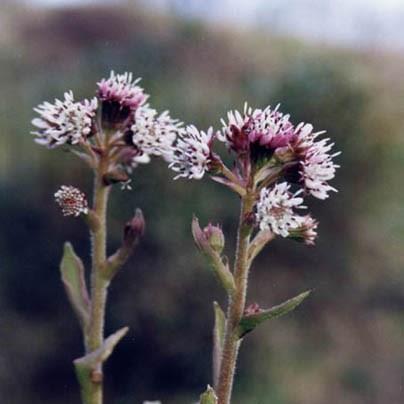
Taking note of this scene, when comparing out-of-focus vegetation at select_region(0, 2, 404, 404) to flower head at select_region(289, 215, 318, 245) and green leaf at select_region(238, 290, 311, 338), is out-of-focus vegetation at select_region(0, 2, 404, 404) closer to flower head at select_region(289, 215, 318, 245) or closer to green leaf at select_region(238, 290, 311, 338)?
flower head at select_region(289, 215, 318, 245)

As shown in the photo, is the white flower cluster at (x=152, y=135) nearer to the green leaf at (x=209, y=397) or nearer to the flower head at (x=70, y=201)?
the flower head at (x=70, y=201)

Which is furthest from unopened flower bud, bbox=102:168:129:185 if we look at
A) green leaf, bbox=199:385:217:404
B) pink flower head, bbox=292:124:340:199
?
green leaf, bbox=199:385:217:404

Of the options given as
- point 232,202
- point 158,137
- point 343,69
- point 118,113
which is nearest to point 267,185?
point 158,137

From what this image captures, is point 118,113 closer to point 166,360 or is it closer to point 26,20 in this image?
point 166,360

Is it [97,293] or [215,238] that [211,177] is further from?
[97,293]

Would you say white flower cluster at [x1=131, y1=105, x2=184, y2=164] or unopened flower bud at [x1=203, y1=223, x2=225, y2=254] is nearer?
unopened flower bud at [x1=203, y1=223, x2=225, y2=254]

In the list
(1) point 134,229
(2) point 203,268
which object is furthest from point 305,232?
(2) point 203,268
